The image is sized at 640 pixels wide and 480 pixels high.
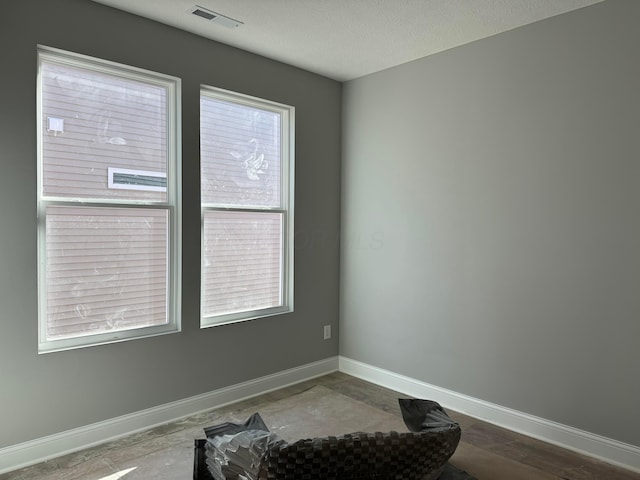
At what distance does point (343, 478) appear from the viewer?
1.11 m

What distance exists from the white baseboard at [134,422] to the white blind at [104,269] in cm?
59

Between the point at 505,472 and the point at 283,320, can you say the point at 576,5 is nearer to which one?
the point at 505,472

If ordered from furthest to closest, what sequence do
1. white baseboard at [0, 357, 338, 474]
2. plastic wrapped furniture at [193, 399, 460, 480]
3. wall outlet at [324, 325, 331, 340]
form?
wall outlet at [324, 325, 331, 340] < white baseboard at [0, 357, 338, 474] < plastic wrapped furniture at [193, 399, 460, 480]

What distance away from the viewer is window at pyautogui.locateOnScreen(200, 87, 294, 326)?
3.39m

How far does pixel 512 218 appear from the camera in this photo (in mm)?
3090

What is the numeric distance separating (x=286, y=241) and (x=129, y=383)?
5.41ft

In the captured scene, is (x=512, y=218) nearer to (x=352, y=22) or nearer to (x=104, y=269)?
(x=352, y=22)

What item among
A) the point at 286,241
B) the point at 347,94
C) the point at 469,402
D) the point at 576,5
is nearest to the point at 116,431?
the point at 286,241

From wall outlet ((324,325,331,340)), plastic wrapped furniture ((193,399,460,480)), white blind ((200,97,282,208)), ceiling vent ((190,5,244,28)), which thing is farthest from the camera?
wall outlet ((324,325,331,340))

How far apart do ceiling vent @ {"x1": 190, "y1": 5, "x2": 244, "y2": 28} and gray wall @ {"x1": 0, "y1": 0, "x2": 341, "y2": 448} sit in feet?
1.01

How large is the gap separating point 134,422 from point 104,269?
1026mm

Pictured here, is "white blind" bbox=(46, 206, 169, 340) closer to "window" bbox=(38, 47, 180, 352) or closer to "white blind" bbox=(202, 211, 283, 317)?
"window" bbox=(38, 47, 180, 352)

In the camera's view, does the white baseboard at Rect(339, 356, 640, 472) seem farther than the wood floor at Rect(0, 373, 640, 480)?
Yes

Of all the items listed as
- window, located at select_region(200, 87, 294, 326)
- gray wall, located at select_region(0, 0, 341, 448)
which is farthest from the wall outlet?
window, located at select_region(200, 87, 294, 326)
